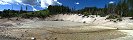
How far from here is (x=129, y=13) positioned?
80875 millimetres

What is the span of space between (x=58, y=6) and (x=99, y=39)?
138901 mm

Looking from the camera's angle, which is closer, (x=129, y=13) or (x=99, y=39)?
(x=99, y=39)

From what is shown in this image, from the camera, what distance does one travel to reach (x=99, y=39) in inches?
969

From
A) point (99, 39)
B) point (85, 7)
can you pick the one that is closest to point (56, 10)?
point (85, 7)

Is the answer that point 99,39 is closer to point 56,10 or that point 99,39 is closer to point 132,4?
point 132,4

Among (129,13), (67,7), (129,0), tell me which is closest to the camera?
(129,0)

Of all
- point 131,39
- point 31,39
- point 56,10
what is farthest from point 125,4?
point 56,10

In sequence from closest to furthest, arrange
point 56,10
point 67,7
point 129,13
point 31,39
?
point 31,39 < point 129,13 < point 56,10 < point 67,7

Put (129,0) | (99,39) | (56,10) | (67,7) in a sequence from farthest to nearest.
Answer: (67,7)
(56,10)
(129,0)
(99,39)

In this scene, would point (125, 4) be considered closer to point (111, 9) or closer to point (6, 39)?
point (111, 9)

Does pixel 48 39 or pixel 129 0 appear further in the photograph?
pixel 129 0

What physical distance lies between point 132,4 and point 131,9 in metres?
4.92

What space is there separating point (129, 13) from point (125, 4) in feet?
11.3

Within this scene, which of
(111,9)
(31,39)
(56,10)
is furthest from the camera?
(56,10)
